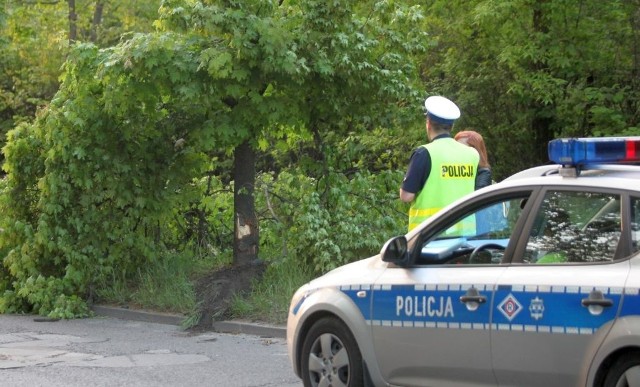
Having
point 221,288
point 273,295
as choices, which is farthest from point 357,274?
point 221,288

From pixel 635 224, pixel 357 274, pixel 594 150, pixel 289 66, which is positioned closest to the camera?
pixel 635 224

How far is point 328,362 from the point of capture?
6.96 m

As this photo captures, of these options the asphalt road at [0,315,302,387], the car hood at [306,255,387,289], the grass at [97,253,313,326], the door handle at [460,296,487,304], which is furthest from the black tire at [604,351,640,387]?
the grass at [97,253,313,326]

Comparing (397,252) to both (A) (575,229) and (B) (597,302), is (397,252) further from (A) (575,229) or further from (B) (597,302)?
(B) (597,302)

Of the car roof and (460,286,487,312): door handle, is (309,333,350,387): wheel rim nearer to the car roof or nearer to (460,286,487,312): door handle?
(460,286,487,312): door handle

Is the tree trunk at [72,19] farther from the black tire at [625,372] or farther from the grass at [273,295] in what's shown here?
the black tire at [625,372]

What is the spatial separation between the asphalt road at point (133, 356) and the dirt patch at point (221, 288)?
0.34m

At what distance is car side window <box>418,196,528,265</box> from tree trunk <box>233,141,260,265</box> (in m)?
6.58

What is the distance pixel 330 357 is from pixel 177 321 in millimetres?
5350

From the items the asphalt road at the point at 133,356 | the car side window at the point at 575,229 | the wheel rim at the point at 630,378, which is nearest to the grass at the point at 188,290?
the asphalt road at the point at 133,356

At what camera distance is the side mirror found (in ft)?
21.4

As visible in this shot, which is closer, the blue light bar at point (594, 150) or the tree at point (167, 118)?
the blue light bar at point (594, 150)

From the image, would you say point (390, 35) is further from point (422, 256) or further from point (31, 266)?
point (422, 256)

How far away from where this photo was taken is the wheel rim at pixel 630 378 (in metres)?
5.23
